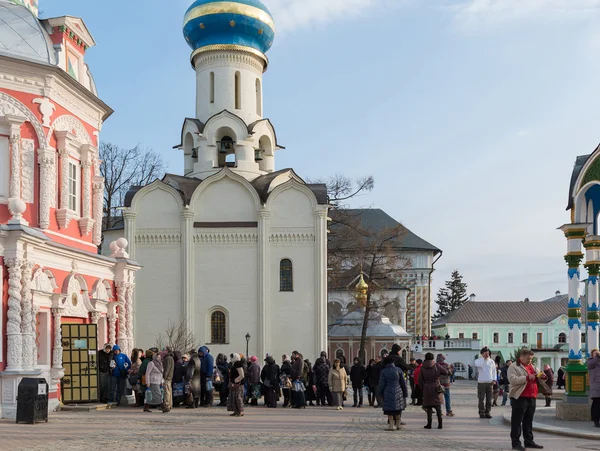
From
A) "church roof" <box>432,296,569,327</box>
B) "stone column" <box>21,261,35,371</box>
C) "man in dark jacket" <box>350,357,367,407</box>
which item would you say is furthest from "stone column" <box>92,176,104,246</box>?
"church roof" <box>432,296,569,327</box>

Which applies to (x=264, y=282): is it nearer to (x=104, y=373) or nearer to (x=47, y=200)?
(x=104, y=373)

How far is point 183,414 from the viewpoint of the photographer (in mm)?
17906

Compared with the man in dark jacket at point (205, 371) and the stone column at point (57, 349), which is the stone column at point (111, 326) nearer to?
the man in dark jacket at point (205, 371)

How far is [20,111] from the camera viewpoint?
19.1 m

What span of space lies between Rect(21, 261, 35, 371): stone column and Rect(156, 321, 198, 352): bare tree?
39.9 ft

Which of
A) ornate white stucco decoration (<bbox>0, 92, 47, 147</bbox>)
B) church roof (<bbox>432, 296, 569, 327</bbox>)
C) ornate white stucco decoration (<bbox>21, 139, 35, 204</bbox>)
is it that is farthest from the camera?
church roof (<bbox>432, 296, 569, 327</bbox>)

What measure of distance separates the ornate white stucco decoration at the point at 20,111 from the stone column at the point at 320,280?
15890 millimetres

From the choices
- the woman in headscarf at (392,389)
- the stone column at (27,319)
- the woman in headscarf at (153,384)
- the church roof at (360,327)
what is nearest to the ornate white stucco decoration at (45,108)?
the stone column at (27,319)

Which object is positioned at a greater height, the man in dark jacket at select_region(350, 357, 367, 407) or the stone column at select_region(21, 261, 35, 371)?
the stone column at select_region(21, 261, 35, 371)

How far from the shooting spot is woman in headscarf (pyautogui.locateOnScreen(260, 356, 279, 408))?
20.8m

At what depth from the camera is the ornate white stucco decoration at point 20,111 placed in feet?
61.9

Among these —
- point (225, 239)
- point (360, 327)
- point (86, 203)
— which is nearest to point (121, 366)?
point (86, 203)

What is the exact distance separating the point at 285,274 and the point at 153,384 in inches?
625

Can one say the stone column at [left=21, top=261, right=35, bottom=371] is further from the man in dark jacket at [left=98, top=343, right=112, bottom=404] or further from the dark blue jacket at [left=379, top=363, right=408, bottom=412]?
the dark blue jacket at [left=379, top=363, right=408, bottom=412]
